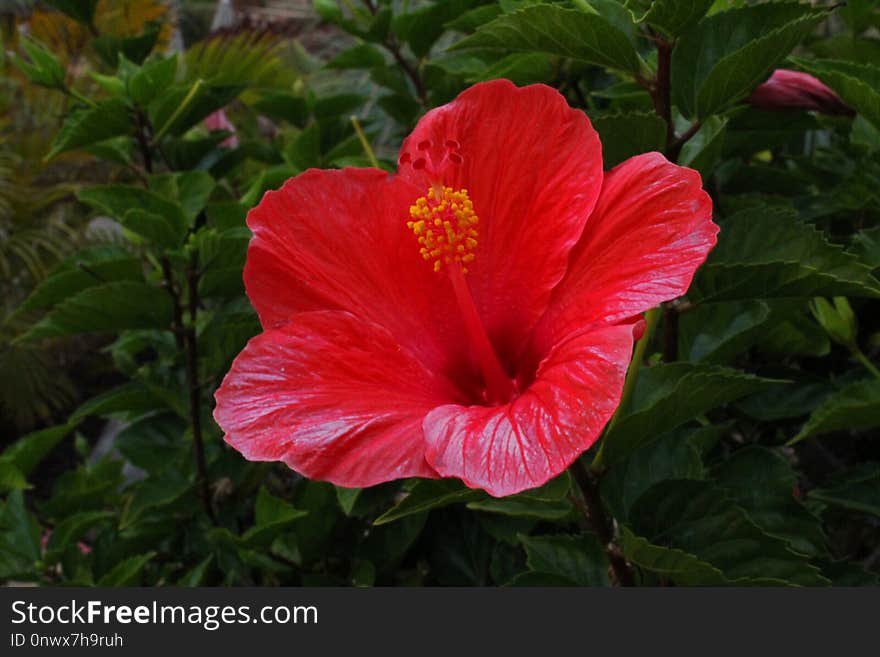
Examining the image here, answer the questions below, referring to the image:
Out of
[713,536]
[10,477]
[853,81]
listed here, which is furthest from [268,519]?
[853,81]

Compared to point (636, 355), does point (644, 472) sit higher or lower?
lower

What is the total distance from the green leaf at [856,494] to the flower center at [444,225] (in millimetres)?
392

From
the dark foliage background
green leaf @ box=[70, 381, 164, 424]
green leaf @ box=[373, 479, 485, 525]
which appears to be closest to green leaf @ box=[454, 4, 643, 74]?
the dark foliage background

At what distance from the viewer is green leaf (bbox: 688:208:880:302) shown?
0.62 meters

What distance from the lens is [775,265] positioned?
617 mm

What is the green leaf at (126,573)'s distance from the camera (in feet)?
2.99

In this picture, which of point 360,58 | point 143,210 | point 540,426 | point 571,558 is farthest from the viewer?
point 360,58

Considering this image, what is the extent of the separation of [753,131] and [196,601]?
2.13ft

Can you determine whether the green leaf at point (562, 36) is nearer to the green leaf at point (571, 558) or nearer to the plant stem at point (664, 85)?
the plant stem at point (664, 85)

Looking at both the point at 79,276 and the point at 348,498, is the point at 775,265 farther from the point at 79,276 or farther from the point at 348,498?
the point at 79,276

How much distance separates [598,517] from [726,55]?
0.35 m

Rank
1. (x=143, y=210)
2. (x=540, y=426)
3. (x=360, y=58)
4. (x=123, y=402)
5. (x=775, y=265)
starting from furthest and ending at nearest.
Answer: (x=360, y=58)
(x=123, y=402)
(x=143, y=210)
(x=775, y=265)
(x=540, y=426)

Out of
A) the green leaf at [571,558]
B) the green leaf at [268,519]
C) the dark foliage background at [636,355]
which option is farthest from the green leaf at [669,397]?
the green leaf at [268,519]

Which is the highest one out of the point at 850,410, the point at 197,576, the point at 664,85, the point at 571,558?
the point at 664,85
